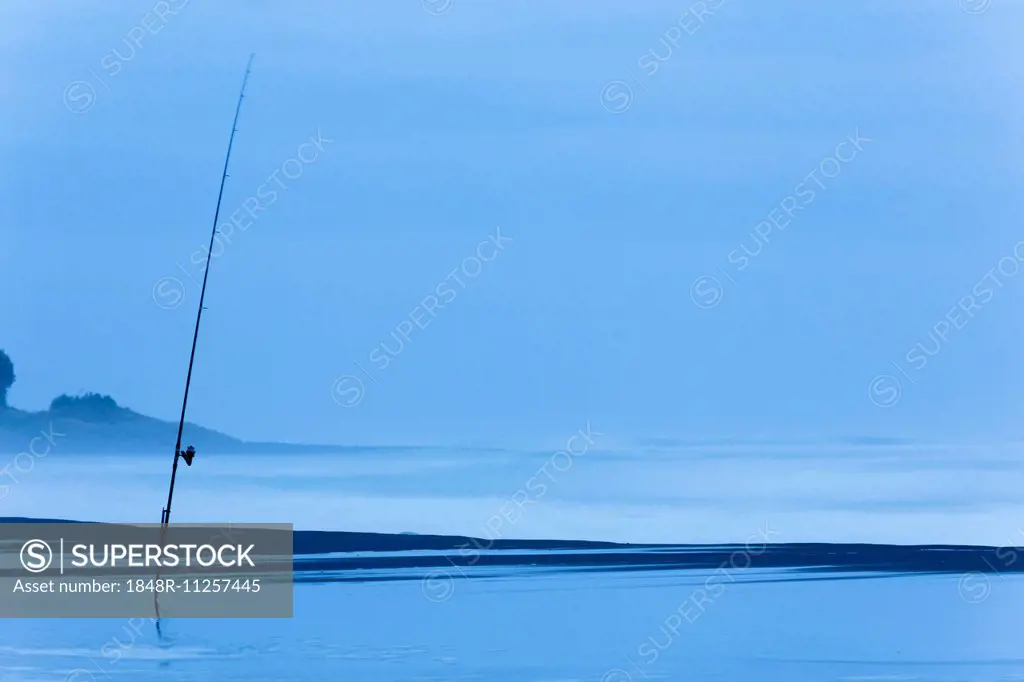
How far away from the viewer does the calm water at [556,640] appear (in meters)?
14.6

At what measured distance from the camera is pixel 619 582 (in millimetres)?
23312

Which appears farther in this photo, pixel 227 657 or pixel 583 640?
pixel 583 640

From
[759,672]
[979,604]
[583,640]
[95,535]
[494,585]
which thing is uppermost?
[95,535]

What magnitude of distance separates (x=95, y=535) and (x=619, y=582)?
345 inches

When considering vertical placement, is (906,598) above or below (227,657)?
above

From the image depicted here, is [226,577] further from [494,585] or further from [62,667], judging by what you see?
[62,667]

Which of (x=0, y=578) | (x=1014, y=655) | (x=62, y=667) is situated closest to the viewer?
(x=62, y=667)

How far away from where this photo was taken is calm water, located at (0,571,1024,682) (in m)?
14.6

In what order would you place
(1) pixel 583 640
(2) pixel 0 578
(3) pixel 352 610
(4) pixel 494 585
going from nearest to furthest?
(1) pixel 583 640 → (3) pixel 352 610 → (2) pixel 0 578 → (4) pixel 494 585

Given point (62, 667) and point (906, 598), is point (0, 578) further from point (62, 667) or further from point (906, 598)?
point (906, 598)

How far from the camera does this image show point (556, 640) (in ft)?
55.1

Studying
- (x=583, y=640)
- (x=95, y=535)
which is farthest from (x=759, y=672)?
(x=95, y=535)

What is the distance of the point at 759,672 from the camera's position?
1483 centimetres

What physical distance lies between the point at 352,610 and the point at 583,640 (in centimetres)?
339
